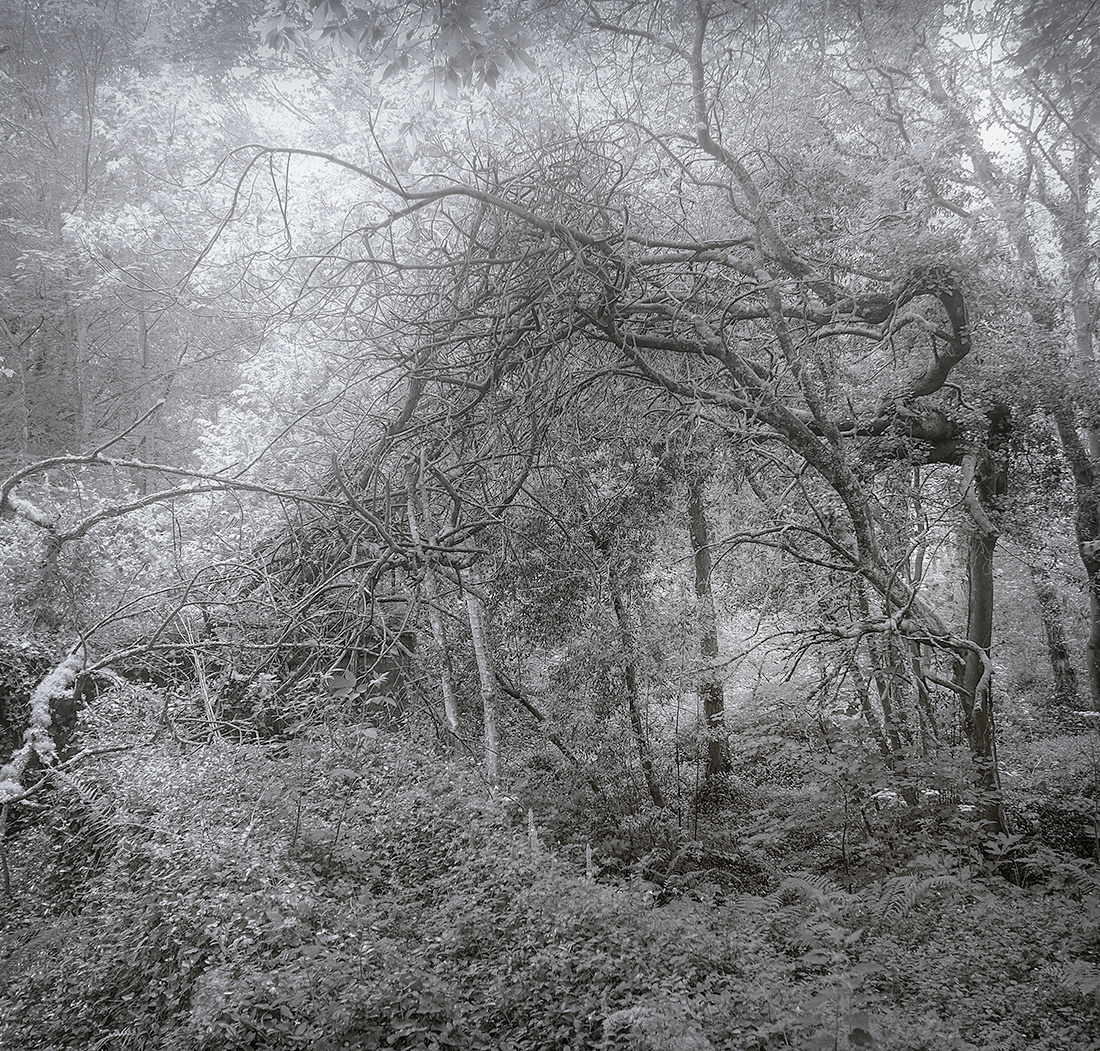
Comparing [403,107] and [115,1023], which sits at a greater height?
[403,107]

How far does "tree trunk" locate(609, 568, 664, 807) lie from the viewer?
8.19 m

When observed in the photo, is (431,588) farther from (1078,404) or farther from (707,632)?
(1078,404)

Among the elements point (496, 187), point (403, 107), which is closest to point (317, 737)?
point (496, 187)

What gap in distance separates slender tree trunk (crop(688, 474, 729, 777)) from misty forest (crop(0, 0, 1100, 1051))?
89 millimetres

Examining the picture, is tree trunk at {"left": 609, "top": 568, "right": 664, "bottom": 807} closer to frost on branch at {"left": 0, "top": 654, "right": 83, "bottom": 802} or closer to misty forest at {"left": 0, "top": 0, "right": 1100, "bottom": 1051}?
misty forest at {"left": 0, "top": 0, "right": 1100, "bottom": 1051}

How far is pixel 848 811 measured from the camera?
6.91 meters

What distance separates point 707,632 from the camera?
8.73 meters

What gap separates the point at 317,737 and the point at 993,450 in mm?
7883

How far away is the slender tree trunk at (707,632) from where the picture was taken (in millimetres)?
8672

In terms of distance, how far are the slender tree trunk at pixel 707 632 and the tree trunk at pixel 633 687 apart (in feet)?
2.65

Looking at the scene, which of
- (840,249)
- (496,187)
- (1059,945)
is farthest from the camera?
(840,249)

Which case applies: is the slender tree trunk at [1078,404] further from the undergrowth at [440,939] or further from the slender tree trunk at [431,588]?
the slender tree trunk at [431,588]

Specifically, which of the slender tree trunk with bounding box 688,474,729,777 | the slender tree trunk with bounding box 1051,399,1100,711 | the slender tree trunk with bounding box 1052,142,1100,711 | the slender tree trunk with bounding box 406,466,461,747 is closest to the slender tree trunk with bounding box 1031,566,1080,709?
the slender tree trunk with bounding box 1052,142,1100,711

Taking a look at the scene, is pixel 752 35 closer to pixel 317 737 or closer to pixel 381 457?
pixel 381 457
